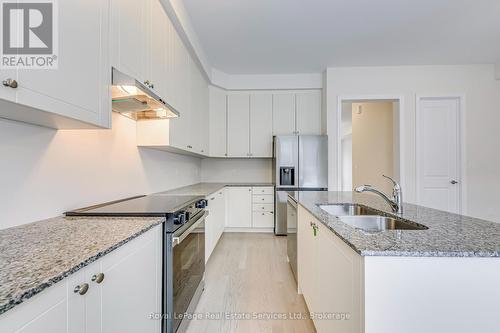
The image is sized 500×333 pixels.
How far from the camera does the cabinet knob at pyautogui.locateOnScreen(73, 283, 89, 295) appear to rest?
2.41ft

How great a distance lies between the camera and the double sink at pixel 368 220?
4.44ft

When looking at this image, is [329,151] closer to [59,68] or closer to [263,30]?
[263,30]

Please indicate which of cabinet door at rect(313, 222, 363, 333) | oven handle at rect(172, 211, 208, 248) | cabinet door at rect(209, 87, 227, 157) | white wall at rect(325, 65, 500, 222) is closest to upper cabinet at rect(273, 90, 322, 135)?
white wall at rect(325, 65, 500, 222)

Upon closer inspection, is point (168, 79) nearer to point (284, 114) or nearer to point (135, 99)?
point (135, 99)

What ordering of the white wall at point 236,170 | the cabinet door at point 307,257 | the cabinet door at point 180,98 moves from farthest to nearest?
the white wall at point 236,170 < the cabinet door at point 180,98 < the cabinet door at point 307,257

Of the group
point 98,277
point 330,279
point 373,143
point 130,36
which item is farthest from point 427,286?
point 373,143

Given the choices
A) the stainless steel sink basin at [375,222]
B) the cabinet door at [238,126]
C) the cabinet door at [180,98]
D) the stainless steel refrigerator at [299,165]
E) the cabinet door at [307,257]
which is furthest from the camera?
the cabinet door at [238,126]

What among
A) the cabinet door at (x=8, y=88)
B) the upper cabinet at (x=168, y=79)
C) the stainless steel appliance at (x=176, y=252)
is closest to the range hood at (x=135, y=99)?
the upper cabinet at (x=168, y=79)

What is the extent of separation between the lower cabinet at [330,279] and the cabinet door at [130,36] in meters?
1.53

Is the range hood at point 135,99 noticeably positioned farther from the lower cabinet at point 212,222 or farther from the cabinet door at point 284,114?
the cabinet door at point 284,114

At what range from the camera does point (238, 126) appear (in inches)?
174

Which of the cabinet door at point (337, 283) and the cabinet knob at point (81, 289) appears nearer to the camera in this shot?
the cabinet knob at point (81, 289)

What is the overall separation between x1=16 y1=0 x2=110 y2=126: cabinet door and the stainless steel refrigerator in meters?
3.02

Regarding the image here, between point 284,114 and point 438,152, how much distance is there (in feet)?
8.42
